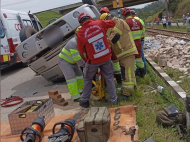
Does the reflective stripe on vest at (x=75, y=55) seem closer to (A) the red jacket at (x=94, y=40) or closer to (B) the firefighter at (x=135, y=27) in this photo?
(A) the red jacket at (x=94, y=40)

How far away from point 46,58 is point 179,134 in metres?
4.15

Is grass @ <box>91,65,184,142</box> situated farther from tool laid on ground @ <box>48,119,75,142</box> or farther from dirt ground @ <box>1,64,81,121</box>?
tool laid on ground @ <box>48,119,75,142</box>

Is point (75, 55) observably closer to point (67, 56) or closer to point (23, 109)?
point (67, 56)

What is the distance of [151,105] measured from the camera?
4613 mm

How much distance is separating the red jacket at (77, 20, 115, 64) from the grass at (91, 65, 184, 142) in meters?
1.02

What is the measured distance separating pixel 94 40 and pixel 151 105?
1.59 meters

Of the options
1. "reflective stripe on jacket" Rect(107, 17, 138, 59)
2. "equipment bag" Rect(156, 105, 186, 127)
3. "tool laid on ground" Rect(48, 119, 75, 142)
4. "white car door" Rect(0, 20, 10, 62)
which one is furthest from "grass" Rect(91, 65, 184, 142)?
"white car door" Rect(0, 20, 10, 62)

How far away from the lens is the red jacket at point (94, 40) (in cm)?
422

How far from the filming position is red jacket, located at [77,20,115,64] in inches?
166

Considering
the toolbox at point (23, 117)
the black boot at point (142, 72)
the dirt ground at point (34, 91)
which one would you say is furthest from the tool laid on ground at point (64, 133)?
the black boot at point (142, 72)


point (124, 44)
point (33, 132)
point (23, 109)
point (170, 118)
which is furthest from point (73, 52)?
point (170, 118)

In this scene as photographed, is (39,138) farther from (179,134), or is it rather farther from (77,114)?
(179,134)

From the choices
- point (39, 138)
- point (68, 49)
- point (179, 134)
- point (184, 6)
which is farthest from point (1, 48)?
point (184, 6)

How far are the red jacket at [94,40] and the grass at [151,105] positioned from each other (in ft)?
3.35
